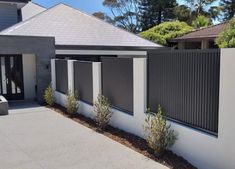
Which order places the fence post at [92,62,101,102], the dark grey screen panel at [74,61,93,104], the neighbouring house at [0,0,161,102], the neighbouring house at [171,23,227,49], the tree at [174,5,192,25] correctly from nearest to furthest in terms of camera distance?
the fence post at [92,62,101,102], the dark grey screen panel at [74,61,93,104], the neighbouring house at [0,0,161,102], the neighbouring house at [171,23,227,49], the tree at [174,5,192,25]

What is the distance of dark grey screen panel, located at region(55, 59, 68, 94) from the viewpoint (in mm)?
14438

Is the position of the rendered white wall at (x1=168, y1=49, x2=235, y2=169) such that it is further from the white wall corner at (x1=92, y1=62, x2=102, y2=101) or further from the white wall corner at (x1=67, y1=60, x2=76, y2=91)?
the white wall corner at (x1=67, y1=60, x2=76, y2=91)

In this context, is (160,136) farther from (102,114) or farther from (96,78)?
(96,78)

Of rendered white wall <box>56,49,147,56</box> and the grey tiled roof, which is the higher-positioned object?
the grey tiled roof

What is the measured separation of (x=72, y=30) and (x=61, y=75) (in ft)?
17.5

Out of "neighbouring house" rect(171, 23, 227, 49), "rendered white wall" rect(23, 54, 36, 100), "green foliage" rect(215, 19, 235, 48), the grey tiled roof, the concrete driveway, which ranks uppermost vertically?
the grey tiled roof

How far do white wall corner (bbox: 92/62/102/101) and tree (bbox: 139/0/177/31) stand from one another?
37.1 m

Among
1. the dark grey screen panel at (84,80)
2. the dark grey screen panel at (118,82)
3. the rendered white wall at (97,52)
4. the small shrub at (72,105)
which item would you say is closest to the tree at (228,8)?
the rendered white wall at (97,52)

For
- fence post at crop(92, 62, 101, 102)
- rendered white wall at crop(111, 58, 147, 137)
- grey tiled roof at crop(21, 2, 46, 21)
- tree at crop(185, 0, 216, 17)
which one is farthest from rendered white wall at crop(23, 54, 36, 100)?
tree at crop(185, 0, 216, 17)

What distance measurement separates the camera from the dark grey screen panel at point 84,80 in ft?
39.2

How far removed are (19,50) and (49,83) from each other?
230cm

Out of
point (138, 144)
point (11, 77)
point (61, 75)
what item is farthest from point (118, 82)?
point (11, 77)

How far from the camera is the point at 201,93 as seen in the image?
6621mm

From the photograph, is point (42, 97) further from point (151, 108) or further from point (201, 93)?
point (201, 93)
